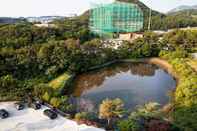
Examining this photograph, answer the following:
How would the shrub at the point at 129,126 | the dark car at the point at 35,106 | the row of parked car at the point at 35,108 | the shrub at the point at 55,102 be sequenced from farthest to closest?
the shrub at the point at 55,102
the dark car at the point at 35,106
the row of parked car at the point at 35,108
the shrub at the point at 129,126

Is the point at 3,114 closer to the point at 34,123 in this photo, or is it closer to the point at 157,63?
the point at 34,123

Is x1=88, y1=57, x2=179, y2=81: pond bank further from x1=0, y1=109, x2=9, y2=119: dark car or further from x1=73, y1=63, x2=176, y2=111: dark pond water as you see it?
x1=0, y1=109, x2=9, y2=119: dark car

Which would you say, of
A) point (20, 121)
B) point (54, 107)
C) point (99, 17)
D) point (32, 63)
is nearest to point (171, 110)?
point (54, 107)

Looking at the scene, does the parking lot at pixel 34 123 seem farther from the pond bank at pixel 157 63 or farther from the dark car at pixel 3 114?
the pond bank at pixel 157 63

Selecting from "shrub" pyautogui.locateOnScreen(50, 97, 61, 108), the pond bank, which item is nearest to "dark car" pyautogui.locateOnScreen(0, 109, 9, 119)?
"shrub" pyautogui.locateOnScreen(50, 97, 61, 108)

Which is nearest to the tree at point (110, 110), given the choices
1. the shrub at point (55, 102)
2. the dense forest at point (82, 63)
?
the dense forest at point (82, 63)

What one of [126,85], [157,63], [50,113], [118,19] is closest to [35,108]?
[50,113]

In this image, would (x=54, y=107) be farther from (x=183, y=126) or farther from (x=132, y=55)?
(x=132, y=55)

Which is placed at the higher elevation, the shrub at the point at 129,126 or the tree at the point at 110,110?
the tree at the point at 110,110
